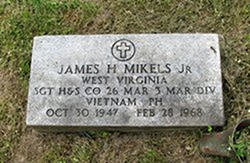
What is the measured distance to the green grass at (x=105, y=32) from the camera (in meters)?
2.73

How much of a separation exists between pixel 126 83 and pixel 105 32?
1.83 ft

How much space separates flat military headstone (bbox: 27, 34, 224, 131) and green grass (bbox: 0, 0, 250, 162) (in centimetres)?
14

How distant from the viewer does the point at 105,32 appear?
3.08m

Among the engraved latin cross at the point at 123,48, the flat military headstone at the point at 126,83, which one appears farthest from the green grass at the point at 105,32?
the engraved latin cross at the point at 123,48

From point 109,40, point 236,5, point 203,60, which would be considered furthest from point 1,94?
point 236,5

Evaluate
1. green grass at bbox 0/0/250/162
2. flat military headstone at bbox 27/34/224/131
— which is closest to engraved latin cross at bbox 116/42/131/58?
flat military headstone at bbox 27/34/224/131

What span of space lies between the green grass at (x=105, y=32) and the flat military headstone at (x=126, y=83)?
0.45 feet

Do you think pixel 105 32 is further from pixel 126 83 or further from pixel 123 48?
pixel 126 83

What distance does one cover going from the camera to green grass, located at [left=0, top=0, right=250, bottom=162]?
107 inches

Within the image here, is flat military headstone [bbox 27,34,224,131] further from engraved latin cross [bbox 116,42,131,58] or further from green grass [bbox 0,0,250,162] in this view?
green grass [bbox 0,0,250,162]

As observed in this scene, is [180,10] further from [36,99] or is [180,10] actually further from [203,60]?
[36,99]

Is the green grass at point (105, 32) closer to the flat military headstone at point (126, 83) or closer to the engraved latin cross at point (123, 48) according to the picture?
the flat military headstone at point (126, 83)

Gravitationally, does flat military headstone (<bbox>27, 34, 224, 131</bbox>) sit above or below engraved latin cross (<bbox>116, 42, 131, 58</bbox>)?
below

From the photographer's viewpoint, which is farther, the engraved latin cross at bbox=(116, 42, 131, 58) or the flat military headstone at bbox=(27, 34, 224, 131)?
the engraved latin cross at bbox=(116, 42, 131, 58)
